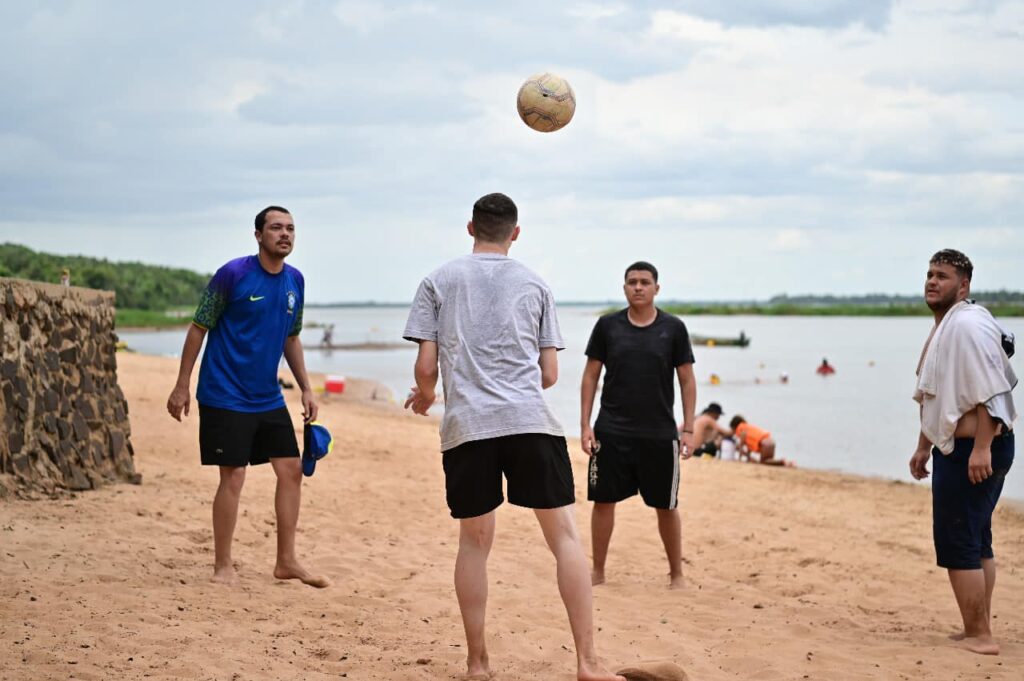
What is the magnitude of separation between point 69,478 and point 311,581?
8.82 feet

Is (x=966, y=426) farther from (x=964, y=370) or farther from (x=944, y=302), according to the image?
(x=944, y=302)

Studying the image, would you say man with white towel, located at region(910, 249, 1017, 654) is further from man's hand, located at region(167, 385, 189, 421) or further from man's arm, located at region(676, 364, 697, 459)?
man's hand, located at region(167, 385, 189, 421)

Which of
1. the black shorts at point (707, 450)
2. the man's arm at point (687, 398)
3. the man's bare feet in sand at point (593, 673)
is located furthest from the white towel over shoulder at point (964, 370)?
the black shorts at point (707, 450)

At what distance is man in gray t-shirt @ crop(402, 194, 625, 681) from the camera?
13.2 ft

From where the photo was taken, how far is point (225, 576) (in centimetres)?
572

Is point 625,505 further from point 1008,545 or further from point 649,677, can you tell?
point 649,677

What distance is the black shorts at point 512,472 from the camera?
4.03 metres

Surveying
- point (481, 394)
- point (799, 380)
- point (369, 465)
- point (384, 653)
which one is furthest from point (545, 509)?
point (799, 380)

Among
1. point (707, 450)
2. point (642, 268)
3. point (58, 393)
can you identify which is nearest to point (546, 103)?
point (642, 268)

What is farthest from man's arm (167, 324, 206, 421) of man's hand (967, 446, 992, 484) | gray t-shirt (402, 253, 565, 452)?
man's hand (967, 446, 992, 484)

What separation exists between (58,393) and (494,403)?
15.5ft

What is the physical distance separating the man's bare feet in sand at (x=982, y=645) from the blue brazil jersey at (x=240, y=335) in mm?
3981

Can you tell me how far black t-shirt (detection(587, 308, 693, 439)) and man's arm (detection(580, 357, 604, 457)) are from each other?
8 cm

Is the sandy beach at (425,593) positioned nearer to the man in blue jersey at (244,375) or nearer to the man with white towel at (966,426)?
the man with white towel at (966,426)
